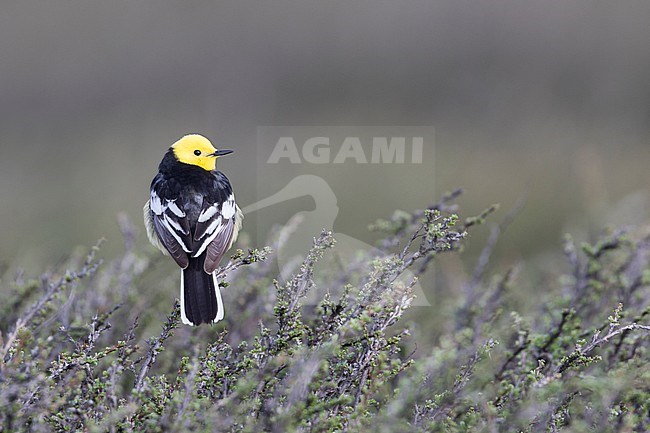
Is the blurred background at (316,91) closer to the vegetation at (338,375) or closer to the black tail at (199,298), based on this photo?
the black tail at (199,298)

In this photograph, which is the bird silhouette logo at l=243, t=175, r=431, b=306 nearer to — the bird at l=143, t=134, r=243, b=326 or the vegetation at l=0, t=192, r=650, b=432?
the vegetation at l=0, t=192, r=650, b=432

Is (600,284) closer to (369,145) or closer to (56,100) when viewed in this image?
(369,145)

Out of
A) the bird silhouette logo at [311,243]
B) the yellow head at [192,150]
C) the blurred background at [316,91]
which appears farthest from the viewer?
the blurred background at [316,91]

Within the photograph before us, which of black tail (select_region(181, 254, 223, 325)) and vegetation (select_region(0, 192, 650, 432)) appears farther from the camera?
black tail (select_region(181, 254, 223, 325))

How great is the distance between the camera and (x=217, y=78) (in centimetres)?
1423

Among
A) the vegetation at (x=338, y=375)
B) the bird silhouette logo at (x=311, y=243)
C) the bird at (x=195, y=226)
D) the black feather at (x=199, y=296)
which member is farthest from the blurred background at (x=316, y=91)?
the vegetation at (x=338, y=375)

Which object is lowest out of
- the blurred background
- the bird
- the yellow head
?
the bird

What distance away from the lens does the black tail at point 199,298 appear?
125 inches

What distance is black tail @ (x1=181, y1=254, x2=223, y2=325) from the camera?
125 inches

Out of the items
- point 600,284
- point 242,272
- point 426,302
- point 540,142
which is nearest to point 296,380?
point 600,284

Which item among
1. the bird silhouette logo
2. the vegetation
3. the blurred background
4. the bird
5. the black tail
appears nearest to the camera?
the vegetation

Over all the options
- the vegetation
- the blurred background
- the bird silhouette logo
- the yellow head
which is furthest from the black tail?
the blurred background

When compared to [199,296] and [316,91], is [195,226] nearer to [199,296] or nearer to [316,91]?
[199,296]

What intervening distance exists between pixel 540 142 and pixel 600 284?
8265 millimetres
